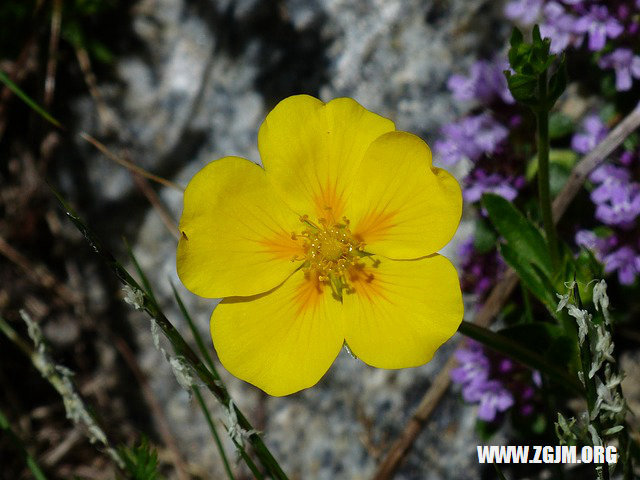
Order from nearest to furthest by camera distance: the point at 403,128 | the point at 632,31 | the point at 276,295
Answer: the point at 276,295 < the point at 632,31 < the point at 403,128

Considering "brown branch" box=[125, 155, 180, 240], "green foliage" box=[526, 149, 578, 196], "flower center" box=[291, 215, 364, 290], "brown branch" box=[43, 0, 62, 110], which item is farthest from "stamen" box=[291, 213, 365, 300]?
"brown branch" box=[43, 0, 62, 110]

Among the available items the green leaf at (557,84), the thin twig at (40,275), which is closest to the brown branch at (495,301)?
the green leaf at (557,84)

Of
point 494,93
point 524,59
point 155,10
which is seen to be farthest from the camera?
point 155,10

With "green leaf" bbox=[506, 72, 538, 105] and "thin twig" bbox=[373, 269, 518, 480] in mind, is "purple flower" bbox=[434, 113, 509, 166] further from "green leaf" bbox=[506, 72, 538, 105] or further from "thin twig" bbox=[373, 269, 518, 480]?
"green leaf" bbox=[506, 72, 538, 105]

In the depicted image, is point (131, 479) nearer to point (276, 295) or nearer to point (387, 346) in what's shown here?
point (276, 295)

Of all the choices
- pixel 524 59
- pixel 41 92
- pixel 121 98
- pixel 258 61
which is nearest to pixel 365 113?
pixel 524 59

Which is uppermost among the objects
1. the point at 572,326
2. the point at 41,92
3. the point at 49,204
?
the point at 41,92

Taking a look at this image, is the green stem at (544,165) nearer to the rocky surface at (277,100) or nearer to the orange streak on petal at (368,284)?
the orange streak on petal at (368,284)
